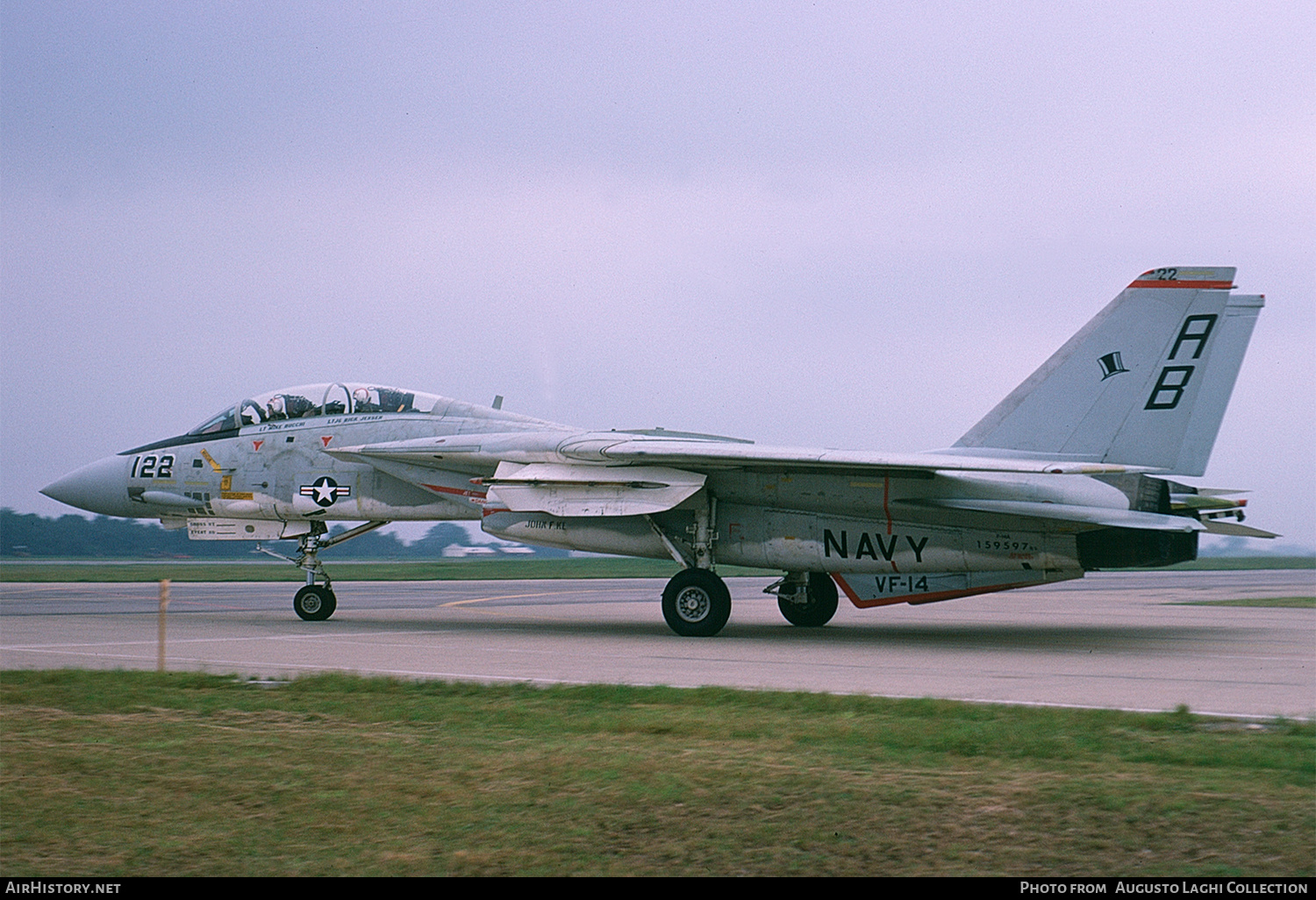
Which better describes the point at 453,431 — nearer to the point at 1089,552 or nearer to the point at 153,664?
the point at 153,664

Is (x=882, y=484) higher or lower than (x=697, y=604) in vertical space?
higher

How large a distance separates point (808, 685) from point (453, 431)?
30.0 feet

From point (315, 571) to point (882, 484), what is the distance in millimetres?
8850

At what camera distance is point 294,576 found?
3834 cm

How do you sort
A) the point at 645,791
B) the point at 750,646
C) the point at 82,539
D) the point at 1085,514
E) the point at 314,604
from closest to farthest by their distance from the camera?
1. the point at 645,791
2. the point at 1085,514
3. the point at 750,646
4. the point at 314,604
5. the point at 82,539

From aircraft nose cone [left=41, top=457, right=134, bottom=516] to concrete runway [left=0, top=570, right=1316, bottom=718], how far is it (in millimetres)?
1717

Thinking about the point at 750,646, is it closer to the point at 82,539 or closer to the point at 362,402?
the point at 362,402

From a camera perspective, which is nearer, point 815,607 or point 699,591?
point 699,591

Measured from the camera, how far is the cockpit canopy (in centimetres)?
1809

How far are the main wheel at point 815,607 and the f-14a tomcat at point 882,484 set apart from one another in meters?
0.03

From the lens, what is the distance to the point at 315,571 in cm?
1811

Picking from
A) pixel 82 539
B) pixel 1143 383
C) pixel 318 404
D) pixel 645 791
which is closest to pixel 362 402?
pixel 318 404

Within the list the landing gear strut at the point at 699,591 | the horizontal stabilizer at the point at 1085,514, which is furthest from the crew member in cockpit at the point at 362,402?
the horizontal stabilizer at the point at 1085,514

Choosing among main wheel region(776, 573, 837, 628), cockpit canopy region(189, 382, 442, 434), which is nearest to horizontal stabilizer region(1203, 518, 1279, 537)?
main wheel region(776, 573, 837, 628)
